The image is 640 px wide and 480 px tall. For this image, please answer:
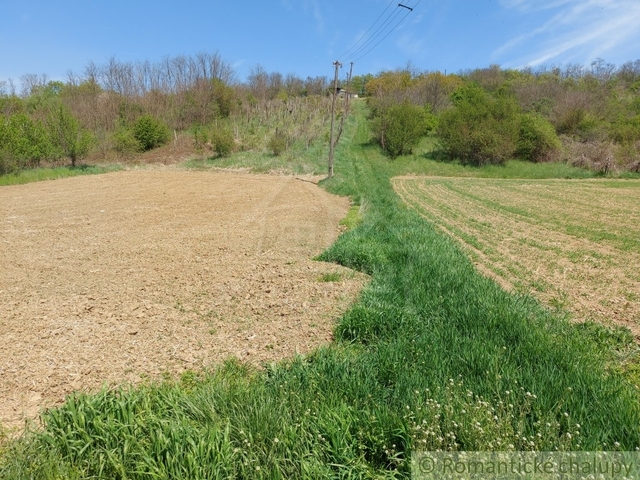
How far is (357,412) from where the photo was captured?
2992 mm

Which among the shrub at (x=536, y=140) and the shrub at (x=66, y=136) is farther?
the shrub at (x=536, y=140)

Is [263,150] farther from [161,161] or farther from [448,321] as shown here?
[448,321]

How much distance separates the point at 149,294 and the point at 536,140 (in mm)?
44822

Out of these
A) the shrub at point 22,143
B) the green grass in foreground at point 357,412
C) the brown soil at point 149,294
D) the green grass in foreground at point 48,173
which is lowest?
the brown soil at point 149,294

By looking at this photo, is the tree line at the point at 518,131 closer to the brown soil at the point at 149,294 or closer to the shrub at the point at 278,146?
the shrub at the point at 278,146

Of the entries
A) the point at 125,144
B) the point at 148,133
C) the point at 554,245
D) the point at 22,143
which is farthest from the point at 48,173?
the point at 554,245

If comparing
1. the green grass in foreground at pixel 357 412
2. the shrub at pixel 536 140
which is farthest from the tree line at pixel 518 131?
the green grass in foreground at pixel 357 412

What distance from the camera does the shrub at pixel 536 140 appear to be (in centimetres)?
3884

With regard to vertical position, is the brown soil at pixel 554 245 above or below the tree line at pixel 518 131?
below

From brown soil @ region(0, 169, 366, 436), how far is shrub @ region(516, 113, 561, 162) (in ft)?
117

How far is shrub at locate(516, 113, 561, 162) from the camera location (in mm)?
38844

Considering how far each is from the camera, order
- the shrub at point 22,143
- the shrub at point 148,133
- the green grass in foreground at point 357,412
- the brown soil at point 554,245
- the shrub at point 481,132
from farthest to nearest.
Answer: the shrub at point 148,133 < the shrub at point 481,132 < the shrub at point 22,143 < the brown soil at point 554,245 < the green grass in foreground at point 357,412

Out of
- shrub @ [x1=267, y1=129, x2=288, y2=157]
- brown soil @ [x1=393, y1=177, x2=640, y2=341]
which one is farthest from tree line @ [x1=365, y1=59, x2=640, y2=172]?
brown soil @ [x1=393, y1=177, x2=640, y2=341]

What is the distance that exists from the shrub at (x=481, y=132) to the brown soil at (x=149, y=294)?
30.1 meters
